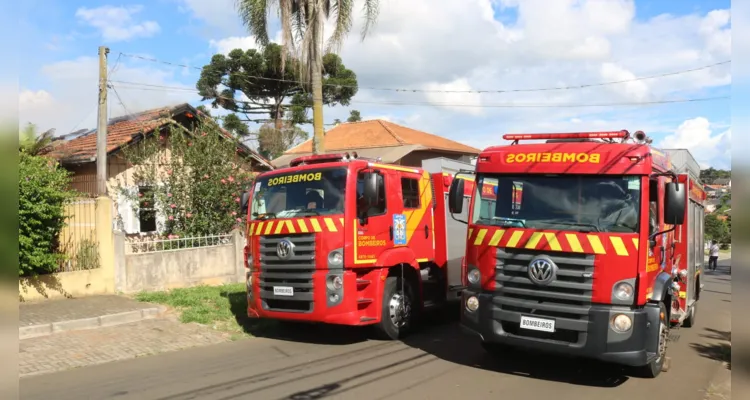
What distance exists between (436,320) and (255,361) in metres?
4.17

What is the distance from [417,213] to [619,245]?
393cm

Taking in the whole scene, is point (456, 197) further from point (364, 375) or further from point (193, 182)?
point (193, 182)

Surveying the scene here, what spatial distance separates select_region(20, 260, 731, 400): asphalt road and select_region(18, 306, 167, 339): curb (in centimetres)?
192

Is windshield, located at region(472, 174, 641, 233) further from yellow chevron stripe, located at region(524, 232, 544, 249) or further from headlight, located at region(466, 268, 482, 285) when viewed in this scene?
headlight, located at region(466, 268, 482, 285)

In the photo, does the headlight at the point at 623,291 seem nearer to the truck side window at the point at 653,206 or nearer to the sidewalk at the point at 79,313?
the truck side window at the point at 653,206

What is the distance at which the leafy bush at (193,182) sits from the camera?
14266 mm

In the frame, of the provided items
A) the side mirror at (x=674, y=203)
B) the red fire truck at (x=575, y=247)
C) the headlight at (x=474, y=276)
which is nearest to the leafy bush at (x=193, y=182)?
the red fire truck at (x=575, y=247)

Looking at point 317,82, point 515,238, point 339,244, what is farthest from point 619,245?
point 317,82

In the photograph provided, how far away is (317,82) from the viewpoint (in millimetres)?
13812

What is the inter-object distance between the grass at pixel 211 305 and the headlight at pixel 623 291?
233 inches

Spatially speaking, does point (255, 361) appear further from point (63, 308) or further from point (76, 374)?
point (63, 308)

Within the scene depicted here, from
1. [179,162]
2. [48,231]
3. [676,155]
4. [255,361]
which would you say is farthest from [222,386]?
[179,162]

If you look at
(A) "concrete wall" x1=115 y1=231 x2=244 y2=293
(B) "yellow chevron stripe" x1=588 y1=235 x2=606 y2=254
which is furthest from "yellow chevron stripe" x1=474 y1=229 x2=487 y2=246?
(A) "concrete wall" x1=115 y1=231 x2=244 y2=293

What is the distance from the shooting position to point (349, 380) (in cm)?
663
